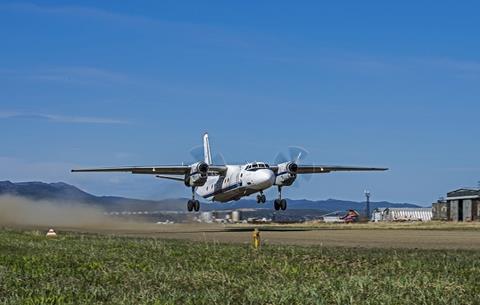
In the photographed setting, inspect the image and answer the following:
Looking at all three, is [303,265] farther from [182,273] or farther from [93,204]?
[93,204]

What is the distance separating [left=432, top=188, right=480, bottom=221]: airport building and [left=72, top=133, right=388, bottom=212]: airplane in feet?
155

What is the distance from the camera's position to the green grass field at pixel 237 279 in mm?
14719

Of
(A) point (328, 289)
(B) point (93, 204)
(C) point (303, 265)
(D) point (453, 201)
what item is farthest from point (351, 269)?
(D) point (453, 201)

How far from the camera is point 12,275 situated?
63.1 ft

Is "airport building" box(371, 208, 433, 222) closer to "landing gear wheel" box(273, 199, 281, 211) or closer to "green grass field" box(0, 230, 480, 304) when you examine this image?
"landing gear wheel" box(273, 199, 281, 211)

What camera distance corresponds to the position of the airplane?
6675 centimetres

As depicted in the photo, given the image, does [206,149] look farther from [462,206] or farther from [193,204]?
[462,206]

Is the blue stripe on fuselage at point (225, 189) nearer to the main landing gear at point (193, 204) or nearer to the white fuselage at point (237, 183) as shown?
the white fuselage at point (237, 183)

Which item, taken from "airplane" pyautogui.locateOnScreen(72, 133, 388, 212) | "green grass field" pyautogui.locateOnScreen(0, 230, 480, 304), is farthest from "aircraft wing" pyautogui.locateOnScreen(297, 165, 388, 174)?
"green grass field" pyautogui.locateOnScreen(0, 230, 480, 304)

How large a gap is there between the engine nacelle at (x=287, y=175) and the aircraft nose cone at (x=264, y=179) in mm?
3399

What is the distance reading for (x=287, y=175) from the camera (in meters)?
69.2

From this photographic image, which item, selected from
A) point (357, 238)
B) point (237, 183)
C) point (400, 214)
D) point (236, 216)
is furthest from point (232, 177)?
Answer: point (400, 214)

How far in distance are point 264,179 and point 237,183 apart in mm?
5077

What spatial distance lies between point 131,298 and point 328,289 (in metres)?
3.82
